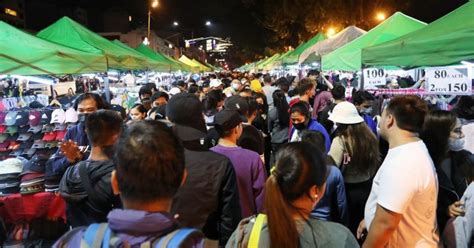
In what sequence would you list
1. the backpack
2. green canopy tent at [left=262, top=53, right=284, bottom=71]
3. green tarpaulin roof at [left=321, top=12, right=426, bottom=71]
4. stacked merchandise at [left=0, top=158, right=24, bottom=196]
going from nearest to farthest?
the backpack < stacked merchandise at [left=0, top=158, right=24, bottom=196] < green tarpaulin roof at [left=321, top=12, right=426, bottom=71] < green canopy tent at [left=262, top=53, right=284, bottom=71]

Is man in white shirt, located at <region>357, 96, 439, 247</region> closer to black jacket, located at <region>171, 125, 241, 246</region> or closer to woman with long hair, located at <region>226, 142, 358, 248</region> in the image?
woman with long hair, located at <region>226, 142, 358, 248</region>

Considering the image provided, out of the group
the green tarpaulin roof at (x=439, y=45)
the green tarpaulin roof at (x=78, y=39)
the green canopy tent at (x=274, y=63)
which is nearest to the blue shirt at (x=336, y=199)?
the green tarpaulin roof at (x=439, y=45)

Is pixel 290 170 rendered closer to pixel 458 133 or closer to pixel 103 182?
pixel 103 182

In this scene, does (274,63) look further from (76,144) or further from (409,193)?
(409,193)

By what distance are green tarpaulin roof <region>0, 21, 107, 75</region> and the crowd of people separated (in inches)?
142

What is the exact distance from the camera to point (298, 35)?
3697 cm

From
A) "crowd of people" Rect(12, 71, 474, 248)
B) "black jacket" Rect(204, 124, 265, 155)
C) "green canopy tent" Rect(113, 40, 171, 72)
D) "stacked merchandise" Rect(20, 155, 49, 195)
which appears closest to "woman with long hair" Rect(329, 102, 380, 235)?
"crowd of people" Rect(12, 71, 474, 248)

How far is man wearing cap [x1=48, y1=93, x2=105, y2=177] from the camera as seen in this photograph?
3.97 meters

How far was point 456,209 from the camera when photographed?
330 cm

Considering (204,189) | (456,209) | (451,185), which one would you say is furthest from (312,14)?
(204,189)

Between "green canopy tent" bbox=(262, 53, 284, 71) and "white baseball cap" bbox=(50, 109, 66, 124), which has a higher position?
"green canopy tent" bbox=(262, 53, 284, 71)

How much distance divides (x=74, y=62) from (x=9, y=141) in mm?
1762

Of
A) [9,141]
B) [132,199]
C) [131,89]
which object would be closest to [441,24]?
[132,199]

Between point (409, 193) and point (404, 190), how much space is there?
4 cm
